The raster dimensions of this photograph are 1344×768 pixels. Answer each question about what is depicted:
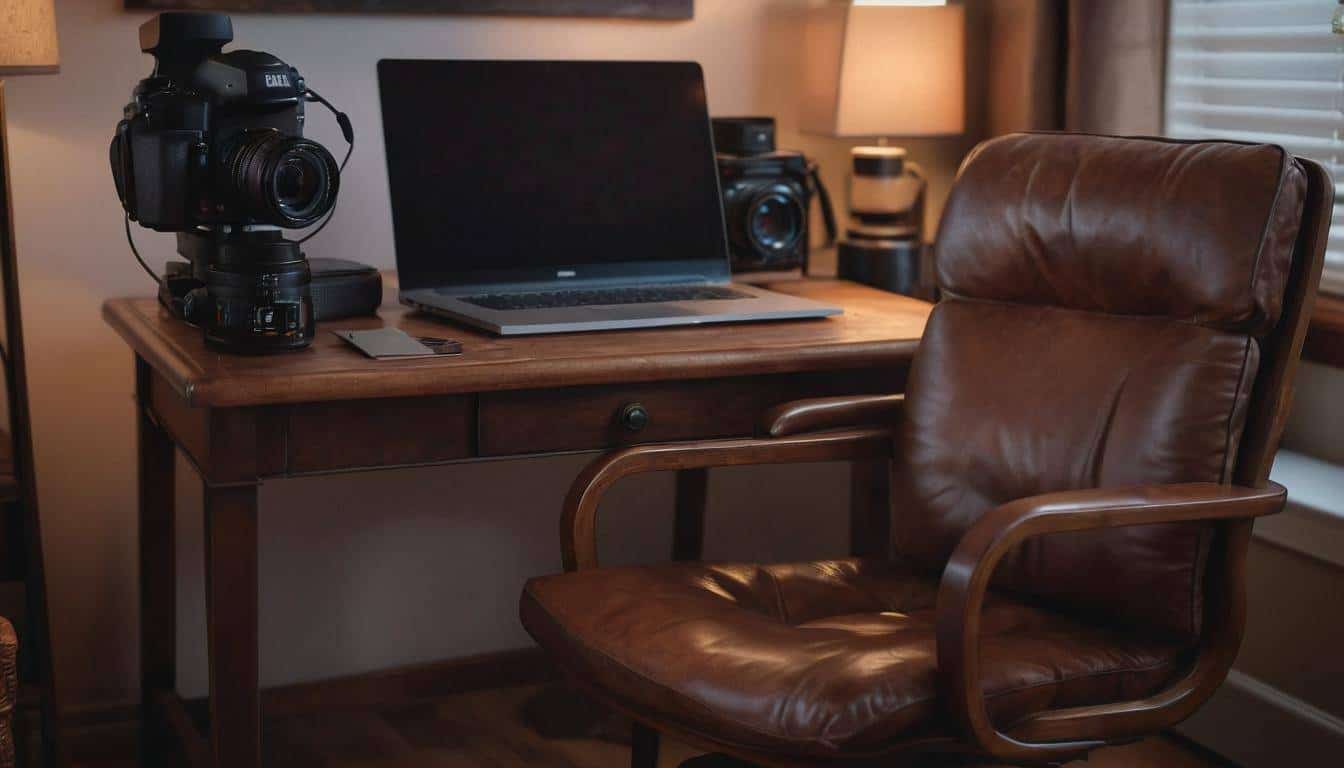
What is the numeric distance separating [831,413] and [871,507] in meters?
0.56

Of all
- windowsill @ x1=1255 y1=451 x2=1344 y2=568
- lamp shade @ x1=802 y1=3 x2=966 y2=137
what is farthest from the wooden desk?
windowsill @ x1=1255 y1=451 x2=1344 y2=568

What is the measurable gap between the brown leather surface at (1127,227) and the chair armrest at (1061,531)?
0.69 feet

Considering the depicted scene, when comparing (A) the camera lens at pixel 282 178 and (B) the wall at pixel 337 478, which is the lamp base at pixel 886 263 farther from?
(A) the camera lens at pixel 282 178

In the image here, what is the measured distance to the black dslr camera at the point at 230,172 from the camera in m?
1.65

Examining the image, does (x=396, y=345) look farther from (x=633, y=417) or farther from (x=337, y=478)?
(x=337, y=478)

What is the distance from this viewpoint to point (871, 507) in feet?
7.65

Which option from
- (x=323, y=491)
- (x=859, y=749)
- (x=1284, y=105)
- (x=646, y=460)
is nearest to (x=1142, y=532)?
(x=859, y=749)

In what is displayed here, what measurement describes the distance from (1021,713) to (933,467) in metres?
0.40

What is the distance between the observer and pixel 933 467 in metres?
1.76

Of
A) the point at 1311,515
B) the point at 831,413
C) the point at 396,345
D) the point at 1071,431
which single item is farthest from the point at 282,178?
the point at 1311,515

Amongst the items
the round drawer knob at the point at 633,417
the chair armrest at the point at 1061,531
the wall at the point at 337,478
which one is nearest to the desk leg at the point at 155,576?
the wall at the point at 337,478

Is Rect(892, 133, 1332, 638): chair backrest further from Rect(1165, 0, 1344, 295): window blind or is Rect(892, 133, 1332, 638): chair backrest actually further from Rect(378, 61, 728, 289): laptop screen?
Rect(1165, 0, 1344, 295): window blind

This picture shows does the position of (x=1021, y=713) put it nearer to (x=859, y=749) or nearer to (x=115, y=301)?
(x=859, y=749)

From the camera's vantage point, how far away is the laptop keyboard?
1.97 meters
